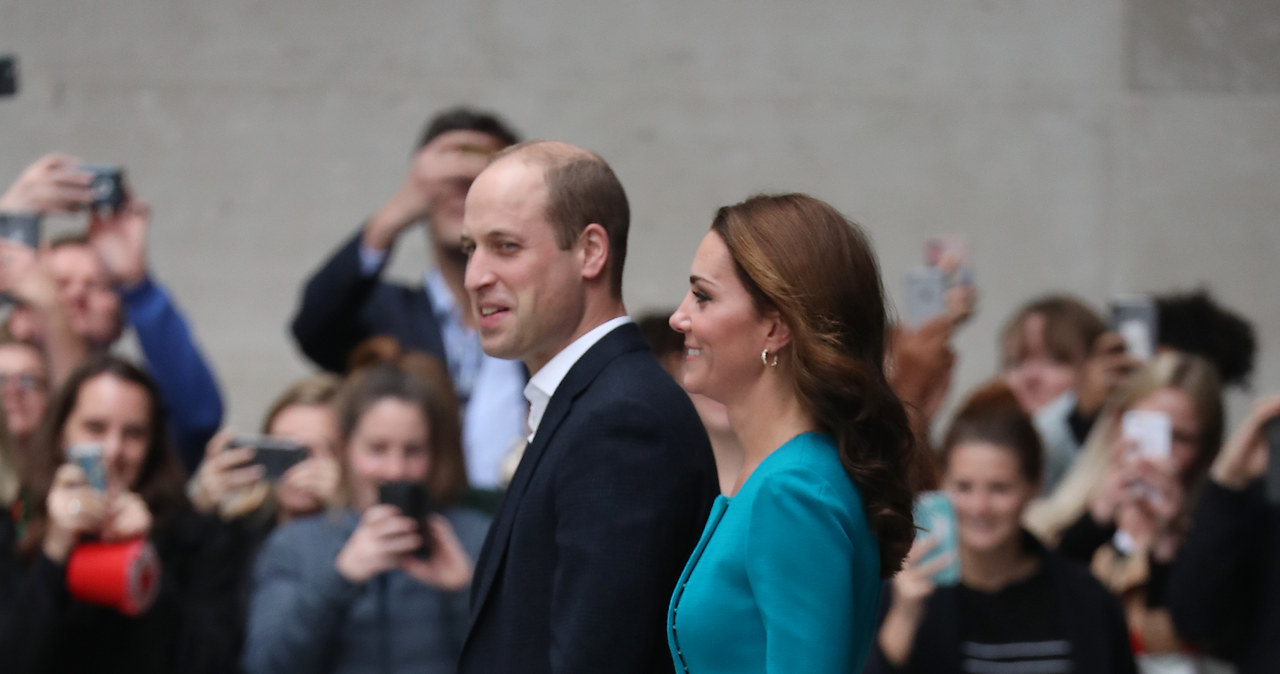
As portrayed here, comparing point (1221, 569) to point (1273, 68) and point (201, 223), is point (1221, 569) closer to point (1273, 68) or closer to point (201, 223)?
point (1273, 68)

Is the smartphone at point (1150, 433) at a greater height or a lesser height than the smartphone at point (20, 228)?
lesser

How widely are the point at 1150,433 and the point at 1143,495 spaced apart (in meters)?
0.16

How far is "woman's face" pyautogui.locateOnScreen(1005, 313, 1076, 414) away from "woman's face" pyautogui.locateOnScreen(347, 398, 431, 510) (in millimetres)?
2129

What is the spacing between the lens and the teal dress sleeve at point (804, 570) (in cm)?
173

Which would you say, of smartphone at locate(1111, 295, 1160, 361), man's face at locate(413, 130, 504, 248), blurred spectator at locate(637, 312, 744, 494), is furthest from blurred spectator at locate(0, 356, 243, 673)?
smartphone at locate(1111, 295, 1160, 361)

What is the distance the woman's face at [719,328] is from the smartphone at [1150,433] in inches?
90.3

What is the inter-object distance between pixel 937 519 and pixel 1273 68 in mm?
3841

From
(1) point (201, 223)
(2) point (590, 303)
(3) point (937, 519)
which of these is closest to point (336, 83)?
(1) point (201, 223)

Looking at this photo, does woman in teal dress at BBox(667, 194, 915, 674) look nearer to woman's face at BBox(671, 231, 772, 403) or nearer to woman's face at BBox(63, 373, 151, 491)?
woman's face at BBox(671, 231, 772, 403)

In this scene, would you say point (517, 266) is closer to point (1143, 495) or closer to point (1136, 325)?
point (1143, 495)

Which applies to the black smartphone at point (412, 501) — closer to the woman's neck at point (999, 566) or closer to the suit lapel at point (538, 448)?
the suit lapel at point (538, 448)

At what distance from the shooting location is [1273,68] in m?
6.25

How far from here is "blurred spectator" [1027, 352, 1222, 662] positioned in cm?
385

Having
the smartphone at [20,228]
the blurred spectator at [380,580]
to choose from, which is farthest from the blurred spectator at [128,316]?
the blurred spectator at [380,580]
